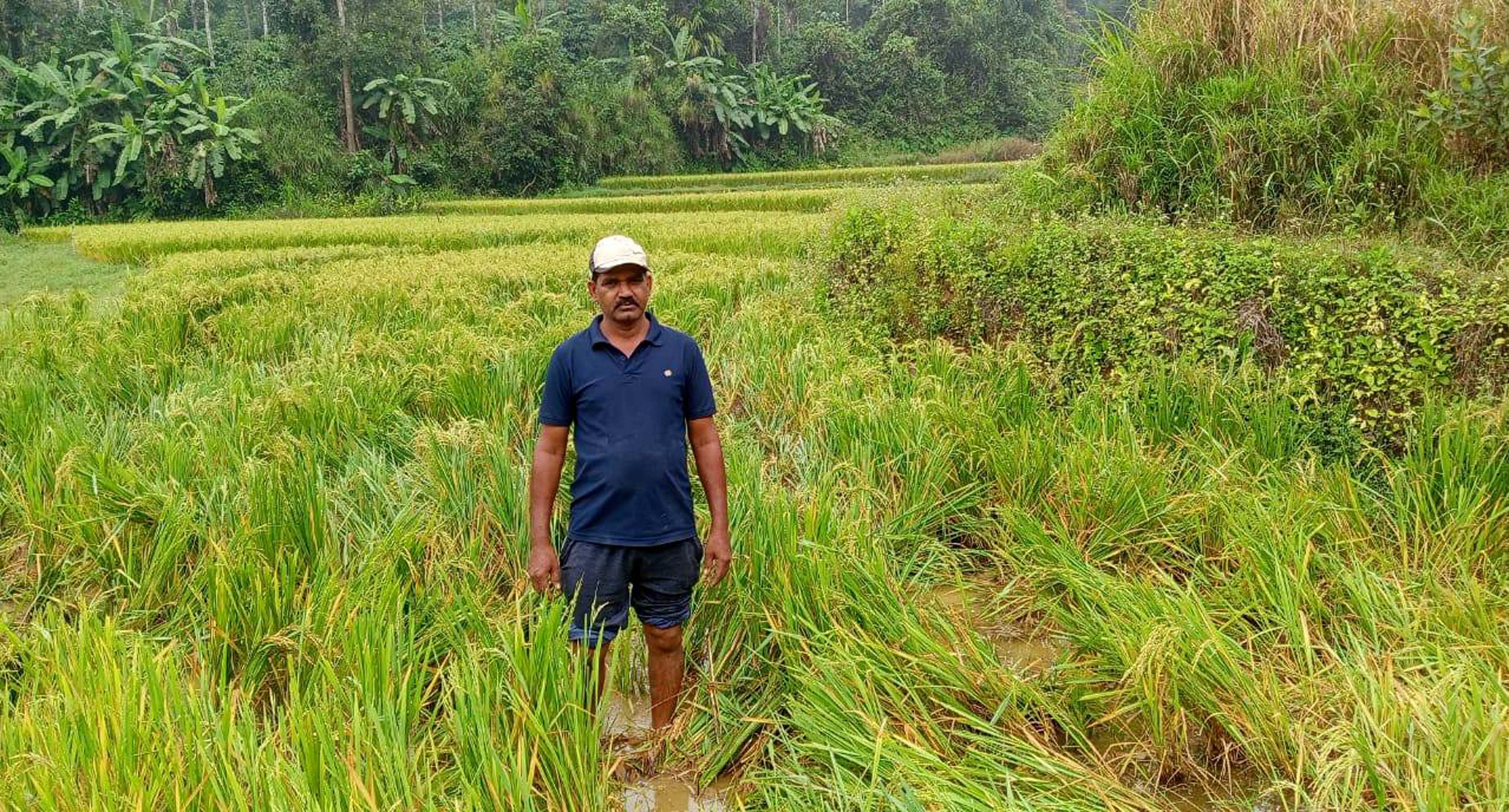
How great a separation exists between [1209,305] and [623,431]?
3.14m

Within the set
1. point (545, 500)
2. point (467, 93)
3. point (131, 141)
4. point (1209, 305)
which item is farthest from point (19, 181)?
point (1209, 305)

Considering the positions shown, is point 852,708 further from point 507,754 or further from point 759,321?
point 759,321

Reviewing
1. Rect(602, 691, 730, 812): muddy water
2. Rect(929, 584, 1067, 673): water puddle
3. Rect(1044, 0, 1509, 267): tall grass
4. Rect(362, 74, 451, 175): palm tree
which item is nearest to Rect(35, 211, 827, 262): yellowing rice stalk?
Rect(1044, 0, 1509, 267): tall grass

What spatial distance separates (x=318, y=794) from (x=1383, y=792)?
235 centimetres

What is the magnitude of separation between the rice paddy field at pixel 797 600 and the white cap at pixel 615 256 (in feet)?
3.05

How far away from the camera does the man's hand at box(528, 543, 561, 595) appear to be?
2611mm

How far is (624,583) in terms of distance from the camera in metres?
2.59

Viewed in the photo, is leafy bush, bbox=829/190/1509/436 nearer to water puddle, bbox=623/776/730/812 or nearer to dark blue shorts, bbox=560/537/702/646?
dark blue shorts, bbox=560/537/702/646

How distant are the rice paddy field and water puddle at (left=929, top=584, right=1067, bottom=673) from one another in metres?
0.02

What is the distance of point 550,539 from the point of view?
8.74 ft

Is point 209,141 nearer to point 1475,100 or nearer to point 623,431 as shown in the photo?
point 623,431

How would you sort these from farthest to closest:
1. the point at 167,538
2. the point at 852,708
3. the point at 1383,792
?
1. the point at 167,538
2. the point at 852,708
3. the point at 1383,792

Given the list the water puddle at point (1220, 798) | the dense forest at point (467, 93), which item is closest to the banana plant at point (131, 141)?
the dense forest at point (467, 93)

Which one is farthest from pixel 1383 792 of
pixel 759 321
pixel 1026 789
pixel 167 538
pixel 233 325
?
pixel 233 325
